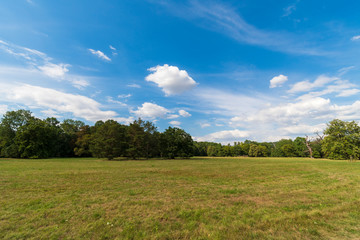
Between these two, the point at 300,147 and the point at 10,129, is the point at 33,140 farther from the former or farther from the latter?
the point at 300,147

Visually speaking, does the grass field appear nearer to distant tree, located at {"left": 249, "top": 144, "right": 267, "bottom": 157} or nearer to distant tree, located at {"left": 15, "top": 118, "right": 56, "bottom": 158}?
distant tree, located at {"left": 15, "top": 118, "right": 56, "bottom": 158}

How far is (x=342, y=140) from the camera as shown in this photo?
175 feet

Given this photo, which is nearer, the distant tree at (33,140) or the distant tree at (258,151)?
the distant tree at (33,140)

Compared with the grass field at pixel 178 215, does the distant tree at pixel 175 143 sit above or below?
above

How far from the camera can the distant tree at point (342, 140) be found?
51.6 metres

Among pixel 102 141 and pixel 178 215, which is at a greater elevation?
pixel 102 141

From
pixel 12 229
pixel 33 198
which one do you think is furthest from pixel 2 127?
pixel 12 229

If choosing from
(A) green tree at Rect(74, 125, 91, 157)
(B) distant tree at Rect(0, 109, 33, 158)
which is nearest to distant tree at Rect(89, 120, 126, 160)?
(A) green tree at Rect(74, 125, 91, 157)

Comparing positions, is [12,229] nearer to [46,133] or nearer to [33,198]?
[33,198]

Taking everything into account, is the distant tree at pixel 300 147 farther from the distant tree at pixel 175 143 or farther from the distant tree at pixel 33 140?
the distant tree at pixel 33 140

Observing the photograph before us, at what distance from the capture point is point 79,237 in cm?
493

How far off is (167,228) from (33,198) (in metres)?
8.41

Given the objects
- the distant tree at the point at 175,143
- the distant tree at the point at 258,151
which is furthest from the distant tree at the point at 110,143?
the distant tree at the point at 258,151

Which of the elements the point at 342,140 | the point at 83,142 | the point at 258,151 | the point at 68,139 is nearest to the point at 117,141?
the point at 83,142
